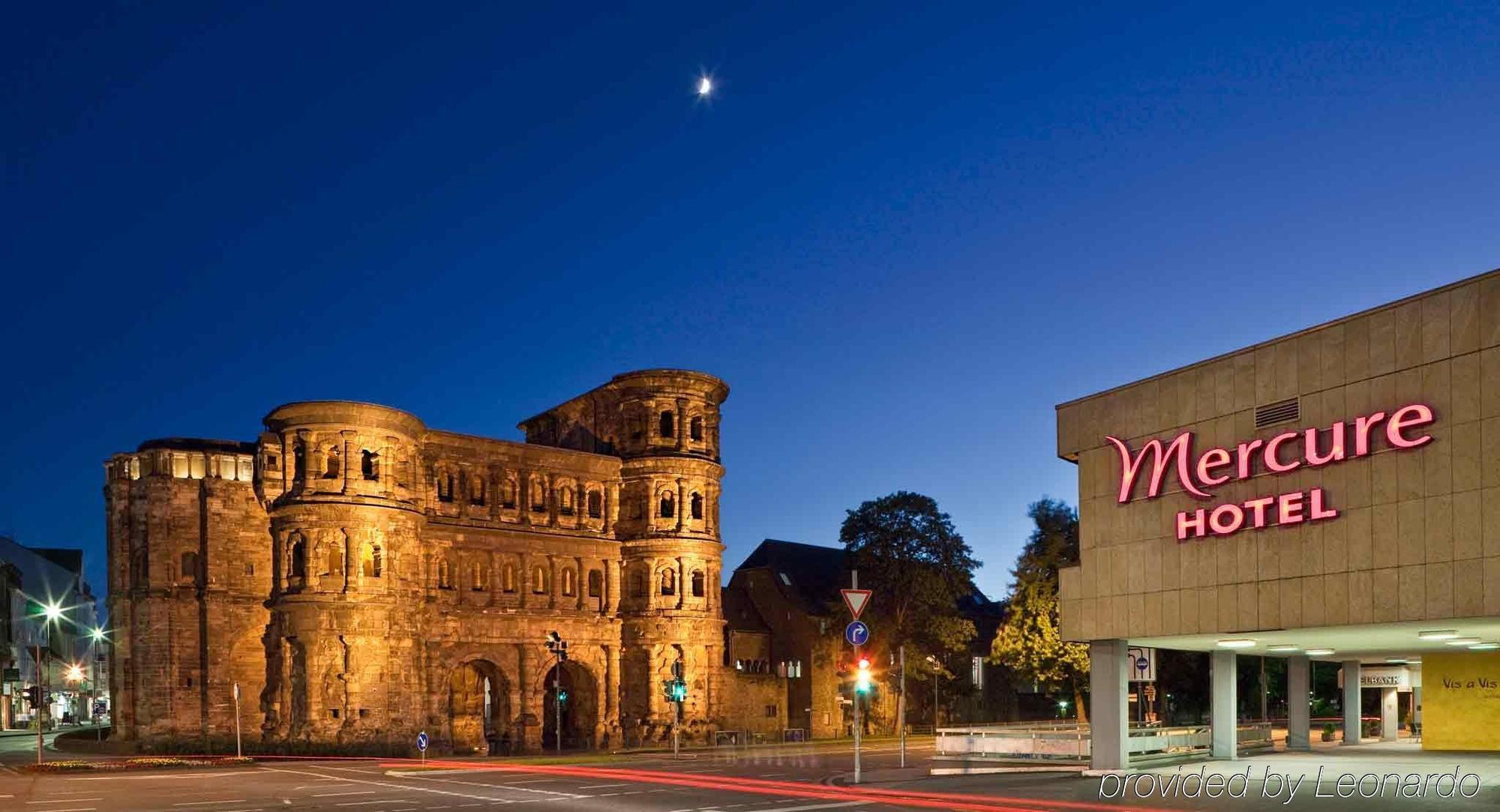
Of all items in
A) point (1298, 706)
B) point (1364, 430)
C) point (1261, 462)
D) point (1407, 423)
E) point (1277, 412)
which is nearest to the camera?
point (1407, 423)

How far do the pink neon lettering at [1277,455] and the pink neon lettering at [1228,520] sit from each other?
4.44ft

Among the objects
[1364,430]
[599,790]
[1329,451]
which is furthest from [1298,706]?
[599,790]

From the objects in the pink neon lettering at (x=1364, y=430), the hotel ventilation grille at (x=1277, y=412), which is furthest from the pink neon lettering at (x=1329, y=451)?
the hotel ventilation grille at (x=1277, y=412)

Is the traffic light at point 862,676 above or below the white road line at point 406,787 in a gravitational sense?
above

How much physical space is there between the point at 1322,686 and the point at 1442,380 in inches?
3306

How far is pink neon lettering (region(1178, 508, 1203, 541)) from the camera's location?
3086 cm

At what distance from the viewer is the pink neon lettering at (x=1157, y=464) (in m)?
31.3

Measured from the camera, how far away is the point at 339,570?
61.8 meters

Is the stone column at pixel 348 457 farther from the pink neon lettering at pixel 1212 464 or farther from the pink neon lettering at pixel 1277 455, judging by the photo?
the pink neon lettering at pixel 1277 455

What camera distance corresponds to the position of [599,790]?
33656mm

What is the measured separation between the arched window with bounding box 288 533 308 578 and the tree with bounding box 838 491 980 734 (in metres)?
35.1

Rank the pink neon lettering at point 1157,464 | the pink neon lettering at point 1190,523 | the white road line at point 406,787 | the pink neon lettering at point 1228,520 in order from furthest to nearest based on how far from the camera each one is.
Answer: the white road line at point 406,787
the pink neon lettering at point 1157,464
the pink neon lettering at point 1190,523
the pink neon lettering at point 1228,520

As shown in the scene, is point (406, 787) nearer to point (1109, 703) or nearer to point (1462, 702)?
point (1109, 703)

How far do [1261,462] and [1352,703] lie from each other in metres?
27.8
